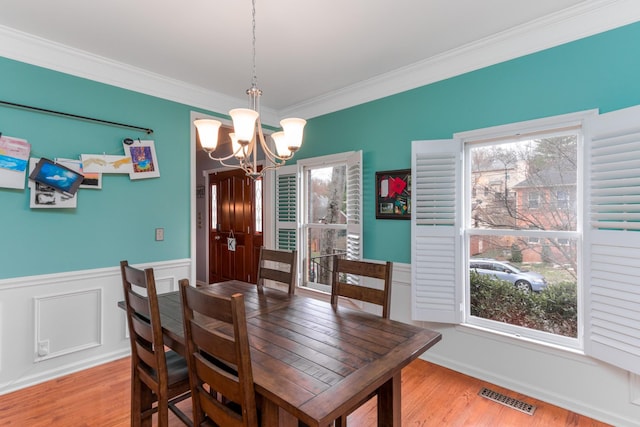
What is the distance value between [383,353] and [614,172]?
183 cm

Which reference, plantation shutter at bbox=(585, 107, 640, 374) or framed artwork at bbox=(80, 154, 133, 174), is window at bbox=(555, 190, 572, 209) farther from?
framed artwork at bbox=(80, 154, 133, 174)

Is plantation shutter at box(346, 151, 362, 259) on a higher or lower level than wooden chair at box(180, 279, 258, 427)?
higher

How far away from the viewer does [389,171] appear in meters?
3.09

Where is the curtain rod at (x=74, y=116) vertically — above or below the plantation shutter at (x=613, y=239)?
above

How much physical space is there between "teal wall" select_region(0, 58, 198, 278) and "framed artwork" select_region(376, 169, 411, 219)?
202cm

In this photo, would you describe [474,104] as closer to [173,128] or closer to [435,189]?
[435,189]

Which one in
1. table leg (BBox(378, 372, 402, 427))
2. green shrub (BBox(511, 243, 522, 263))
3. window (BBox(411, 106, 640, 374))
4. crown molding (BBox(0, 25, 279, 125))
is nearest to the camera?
table leg (BBox(378, 372, 402, 427))

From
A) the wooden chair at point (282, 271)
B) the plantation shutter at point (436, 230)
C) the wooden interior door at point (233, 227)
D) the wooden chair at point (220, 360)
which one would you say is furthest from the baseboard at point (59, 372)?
the plantation shutter at point (436, 230)

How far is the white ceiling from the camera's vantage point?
2051 mm

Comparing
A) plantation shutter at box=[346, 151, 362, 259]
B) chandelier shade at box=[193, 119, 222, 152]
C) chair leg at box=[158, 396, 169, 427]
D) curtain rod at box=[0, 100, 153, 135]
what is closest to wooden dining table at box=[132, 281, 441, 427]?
chair leg at box=[158, 396, 169, 427]

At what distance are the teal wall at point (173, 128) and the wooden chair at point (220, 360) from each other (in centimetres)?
203

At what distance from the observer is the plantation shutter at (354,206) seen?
326cm

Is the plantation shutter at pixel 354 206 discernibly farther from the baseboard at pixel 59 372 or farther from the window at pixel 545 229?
the baseboard at pixel 59 372

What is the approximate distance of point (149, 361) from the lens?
5.46 ft
